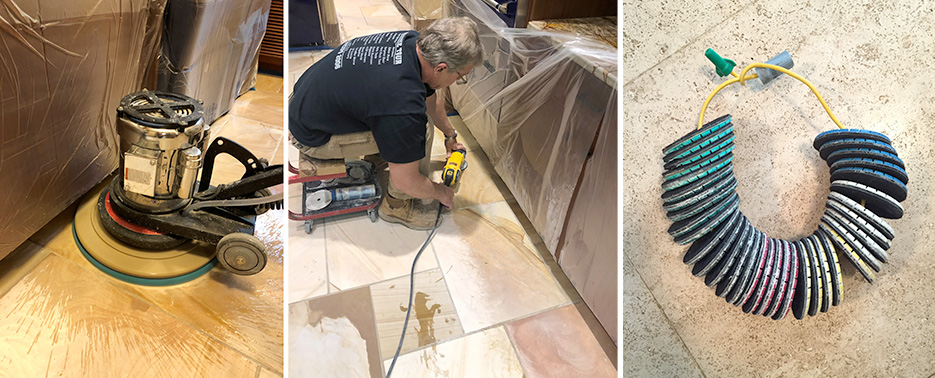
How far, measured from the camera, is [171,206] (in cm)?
134

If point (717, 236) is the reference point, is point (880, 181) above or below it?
above

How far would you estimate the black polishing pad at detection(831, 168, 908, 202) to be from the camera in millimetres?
1008

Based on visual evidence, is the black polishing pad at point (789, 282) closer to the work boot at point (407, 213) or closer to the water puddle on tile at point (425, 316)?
the water puddle on tile at point (425, 316)

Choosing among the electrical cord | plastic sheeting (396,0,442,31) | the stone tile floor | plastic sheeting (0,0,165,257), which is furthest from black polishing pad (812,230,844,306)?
plastic sheeting (0,0,165,257)

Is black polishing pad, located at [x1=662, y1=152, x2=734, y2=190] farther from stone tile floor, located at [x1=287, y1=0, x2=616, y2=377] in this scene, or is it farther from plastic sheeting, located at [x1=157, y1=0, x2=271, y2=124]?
plastic sheeting, located at [x1=157, y1=0, x2=271, y2=124]

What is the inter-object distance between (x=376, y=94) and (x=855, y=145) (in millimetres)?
1140

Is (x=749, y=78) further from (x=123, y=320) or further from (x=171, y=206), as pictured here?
(x=123, y=320)

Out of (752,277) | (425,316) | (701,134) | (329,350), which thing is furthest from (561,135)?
(329,350)

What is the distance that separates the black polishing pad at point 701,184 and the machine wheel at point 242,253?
1.05 metres

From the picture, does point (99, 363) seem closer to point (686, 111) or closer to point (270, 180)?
point (270, 180)

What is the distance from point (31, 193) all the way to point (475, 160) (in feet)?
4.69

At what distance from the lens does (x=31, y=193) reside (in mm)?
1327

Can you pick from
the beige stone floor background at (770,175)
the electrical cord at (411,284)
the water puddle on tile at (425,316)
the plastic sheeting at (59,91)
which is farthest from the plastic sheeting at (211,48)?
the beige stone floor background at (770,175)

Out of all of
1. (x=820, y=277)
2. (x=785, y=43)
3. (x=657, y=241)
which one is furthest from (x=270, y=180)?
(x=785, y=43)
